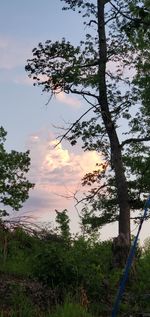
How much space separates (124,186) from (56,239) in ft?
16.1

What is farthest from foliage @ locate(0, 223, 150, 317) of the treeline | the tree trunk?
the tree trunk

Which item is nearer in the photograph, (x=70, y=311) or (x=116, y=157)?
(x=70, y=311)

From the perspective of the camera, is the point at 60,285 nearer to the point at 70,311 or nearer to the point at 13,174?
the point at 70,311

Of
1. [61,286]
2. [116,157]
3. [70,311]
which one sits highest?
[116,157]

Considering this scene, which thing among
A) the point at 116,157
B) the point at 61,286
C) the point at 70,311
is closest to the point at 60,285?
the point at 61,286

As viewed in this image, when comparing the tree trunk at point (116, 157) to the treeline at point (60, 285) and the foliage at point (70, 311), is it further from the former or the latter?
the foliage at point (70, 311)

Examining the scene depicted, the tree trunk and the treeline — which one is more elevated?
the tree trunk

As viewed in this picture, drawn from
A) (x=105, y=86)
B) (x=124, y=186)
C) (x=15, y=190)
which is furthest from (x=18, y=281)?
(x=15, y=190)

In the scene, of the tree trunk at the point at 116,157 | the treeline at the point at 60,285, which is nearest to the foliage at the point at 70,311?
the treeline at the point at 60,285

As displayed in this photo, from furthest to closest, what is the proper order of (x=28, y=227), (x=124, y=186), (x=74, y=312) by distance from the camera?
(x=124, y=186) → (x=28, y=227) → (x=74, y=312)

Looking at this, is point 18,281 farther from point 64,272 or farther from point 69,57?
point 69,57

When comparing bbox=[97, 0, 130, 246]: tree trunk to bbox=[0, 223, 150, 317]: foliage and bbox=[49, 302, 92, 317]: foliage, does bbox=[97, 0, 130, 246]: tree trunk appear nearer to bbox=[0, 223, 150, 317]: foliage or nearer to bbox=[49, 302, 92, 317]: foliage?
bbox=[0, 223, 150, 317]: foliage

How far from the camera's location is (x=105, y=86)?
68.0ft

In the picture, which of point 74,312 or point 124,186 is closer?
point 74,312
